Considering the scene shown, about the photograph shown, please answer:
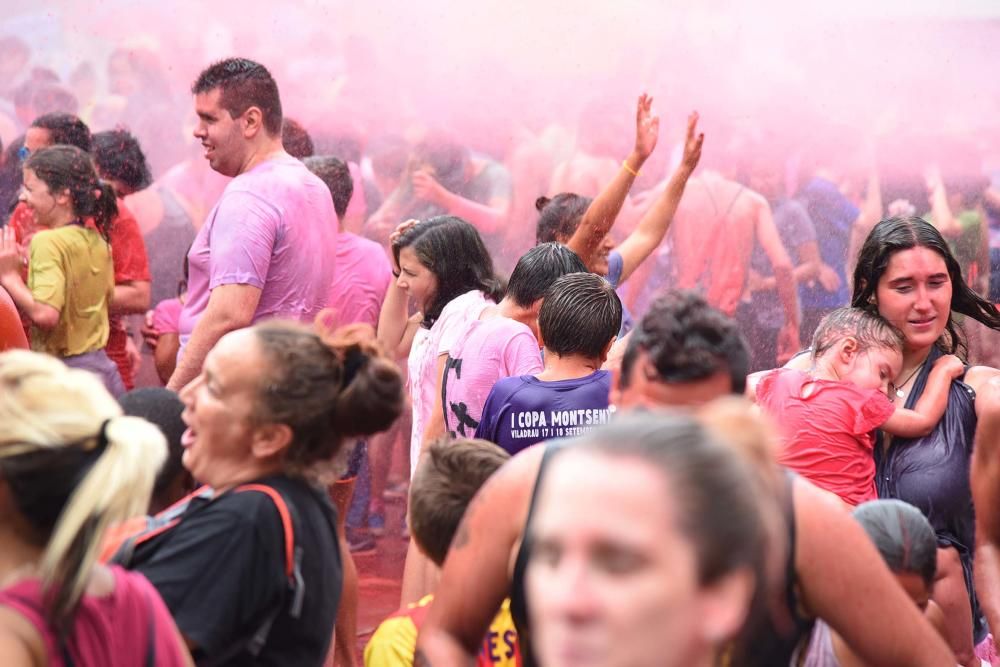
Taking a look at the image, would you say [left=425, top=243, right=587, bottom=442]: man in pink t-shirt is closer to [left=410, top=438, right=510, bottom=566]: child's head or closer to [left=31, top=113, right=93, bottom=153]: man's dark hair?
[left=410, top=438, right=510, bottom=566]: child's head

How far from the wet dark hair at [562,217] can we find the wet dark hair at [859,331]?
1.54m

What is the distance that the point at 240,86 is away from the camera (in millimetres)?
4574

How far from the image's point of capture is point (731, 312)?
335 inches

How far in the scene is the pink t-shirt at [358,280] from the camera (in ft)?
21.0

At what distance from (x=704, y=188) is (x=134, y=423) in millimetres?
6801

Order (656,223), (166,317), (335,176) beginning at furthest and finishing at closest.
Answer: (166,317) < (335,176) < (656,223)

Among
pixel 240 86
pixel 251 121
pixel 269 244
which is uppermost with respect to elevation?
pixel 240 86

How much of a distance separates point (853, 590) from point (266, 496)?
41.9 inches

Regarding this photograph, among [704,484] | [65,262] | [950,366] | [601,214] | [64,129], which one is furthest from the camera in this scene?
[64,129]

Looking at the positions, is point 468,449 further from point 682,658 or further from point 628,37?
point 628,37

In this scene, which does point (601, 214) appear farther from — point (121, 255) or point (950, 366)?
point (121, 255)

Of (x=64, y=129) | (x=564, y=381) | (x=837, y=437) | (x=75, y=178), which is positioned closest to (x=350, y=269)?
(x=75, y=178)

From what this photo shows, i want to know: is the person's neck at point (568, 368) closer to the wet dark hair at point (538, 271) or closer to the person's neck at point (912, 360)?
the wet dark hair at point (538, 271)

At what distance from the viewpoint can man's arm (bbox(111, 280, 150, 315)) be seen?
6.01 meters
